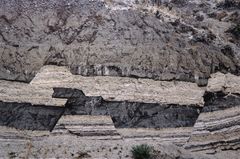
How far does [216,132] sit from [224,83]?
2246 mm

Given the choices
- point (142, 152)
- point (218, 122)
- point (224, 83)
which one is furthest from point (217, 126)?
point (142, 152)

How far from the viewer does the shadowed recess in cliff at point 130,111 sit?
1617cm

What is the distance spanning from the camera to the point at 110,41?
1794 cm

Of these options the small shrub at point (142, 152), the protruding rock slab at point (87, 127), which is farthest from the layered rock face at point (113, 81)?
the small shrub at point (142, 152)

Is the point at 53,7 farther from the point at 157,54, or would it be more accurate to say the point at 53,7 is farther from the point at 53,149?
the point at 53,149

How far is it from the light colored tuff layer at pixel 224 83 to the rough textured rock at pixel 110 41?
30 centimetres

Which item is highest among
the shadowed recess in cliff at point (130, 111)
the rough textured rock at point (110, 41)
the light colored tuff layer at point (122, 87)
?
the rough textured rock at point (110, 41)

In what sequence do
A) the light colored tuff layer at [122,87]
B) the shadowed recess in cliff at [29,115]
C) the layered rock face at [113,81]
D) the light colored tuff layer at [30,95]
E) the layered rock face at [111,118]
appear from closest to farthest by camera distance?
the layered rock face at [111,118] < the layered rock face at [113,81] < the shadowed recess in cliff at [29,115] < the light colored tuff layer at [30,95] < the light colored tuff layer at [122,87]

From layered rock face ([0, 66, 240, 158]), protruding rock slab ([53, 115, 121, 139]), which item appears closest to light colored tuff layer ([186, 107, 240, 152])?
layered rock face ([0, 66, 240, 158])

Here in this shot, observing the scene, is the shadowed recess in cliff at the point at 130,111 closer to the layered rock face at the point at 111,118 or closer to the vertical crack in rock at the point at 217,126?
the layered rock face at the point at 111,118

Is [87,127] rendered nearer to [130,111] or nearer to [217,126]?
[130,111]

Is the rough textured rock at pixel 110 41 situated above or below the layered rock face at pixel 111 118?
above

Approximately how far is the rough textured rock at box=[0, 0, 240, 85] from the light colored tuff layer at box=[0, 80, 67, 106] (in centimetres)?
59

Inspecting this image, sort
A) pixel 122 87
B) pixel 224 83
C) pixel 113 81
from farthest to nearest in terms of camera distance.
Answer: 1. pixel 224 83
2. pixel 113 81
3. pixel 122 87
